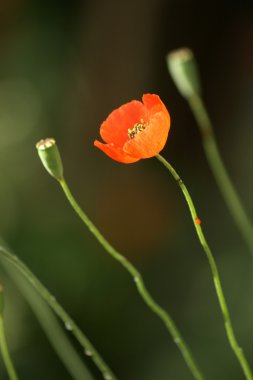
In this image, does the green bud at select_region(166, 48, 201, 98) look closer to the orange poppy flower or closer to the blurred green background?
the orange poppy flower

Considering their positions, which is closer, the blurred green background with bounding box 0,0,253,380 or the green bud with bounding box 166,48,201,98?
the green bud with bounding box 166,48,201,98

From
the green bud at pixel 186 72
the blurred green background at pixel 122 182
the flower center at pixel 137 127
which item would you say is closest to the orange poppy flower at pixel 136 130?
the flower center at pixel 137 127

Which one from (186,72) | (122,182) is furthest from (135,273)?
(122,182)

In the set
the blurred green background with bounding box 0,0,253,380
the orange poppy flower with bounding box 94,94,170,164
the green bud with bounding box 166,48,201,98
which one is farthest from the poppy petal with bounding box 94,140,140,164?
the blurred green background with bounding box 0,0,253,380

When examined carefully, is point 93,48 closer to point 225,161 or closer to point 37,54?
point 37,54

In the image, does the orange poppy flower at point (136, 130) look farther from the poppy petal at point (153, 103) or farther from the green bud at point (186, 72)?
the green bud at point (186, 72)

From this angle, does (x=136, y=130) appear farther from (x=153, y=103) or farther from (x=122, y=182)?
(x=122, y=182)

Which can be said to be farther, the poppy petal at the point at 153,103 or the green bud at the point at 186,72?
the green bud at the point at 186,72
